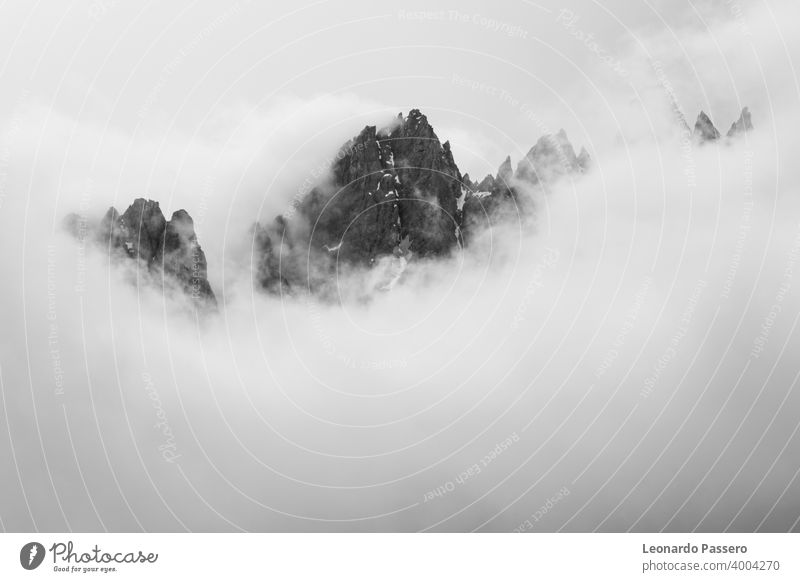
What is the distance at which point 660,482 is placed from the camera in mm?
81250

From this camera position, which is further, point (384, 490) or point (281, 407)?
point (384, 490)

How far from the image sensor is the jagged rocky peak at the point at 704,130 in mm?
69688

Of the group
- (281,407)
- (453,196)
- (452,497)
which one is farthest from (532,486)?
(281,407)

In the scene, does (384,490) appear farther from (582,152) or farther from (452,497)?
(582,152)

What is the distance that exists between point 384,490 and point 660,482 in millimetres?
27767

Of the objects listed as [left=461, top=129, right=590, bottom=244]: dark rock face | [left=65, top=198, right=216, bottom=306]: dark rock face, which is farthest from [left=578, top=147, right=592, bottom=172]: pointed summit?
[left=65, top=198, right=216, bottom=306]: dark rock face

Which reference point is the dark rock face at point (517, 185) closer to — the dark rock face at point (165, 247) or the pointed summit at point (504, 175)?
the pointed summit at point (504, 175)

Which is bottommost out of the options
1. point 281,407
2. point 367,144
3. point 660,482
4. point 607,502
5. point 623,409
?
point 607,502
